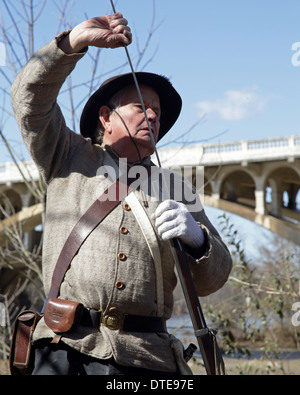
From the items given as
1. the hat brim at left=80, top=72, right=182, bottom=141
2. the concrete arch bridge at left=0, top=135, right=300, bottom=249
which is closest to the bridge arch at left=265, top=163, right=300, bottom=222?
the concrete arch bridge at left=0, top=135, right=300, bottom=249

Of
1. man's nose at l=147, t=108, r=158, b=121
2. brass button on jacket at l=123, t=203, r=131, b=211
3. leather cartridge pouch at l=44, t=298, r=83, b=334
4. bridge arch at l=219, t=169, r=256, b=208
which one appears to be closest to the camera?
leather cartridge pouch at l=44, t=298, r=83, b=334

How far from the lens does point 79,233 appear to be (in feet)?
8.71

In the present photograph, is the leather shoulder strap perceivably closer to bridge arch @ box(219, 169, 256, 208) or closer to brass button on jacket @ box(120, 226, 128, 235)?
brass button on jacket @ box(120, 226, 128, 235)

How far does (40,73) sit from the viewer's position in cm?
249

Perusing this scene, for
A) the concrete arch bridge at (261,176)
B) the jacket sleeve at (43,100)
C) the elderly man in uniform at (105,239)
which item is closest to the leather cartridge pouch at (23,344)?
the elderly man in uniform at (105,239)

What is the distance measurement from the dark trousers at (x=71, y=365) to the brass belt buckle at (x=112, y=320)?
5.4 inches

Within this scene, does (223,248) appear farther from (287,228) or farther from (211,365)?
(287,228)

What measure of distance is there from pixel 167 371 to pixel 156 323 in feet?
0.70

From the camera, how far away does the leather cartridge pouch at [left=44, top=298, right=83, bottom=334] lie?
97.2 inches

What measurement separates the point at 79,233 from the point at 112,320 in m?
0.41

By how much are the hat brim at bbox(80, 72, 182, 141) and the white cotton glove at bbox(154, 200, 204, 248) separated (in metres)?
0.75

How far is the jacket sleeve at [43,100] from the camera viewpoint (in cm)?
249

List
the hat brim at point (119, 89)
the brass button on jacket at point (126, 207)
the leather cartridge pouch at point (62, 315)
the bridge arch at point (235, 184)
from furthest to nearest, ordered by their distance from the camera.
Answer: the bridge arch at point (235, 184) < the hat brim at point (119, 89) < the brass button on jacket at point (126, 207) < the leather cartridge pouch at point (62, 315)

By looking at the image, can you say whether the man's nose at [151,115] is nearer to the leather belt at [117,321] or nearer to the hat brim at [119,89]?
the hat brim at [119,89]
